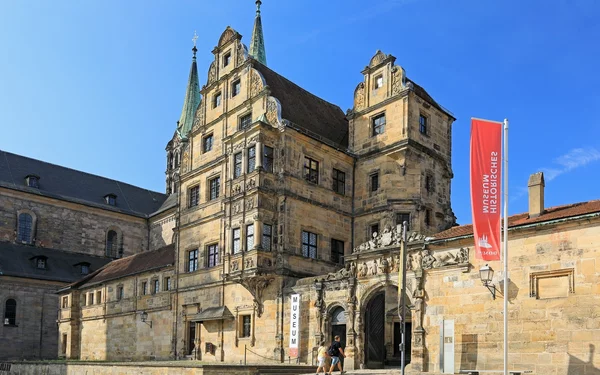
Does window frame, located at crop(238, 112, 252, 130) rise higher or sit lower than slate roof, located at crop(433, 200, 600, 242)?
higher

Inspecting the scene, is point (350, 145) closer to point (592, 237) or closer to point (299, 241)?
point (299, 241)

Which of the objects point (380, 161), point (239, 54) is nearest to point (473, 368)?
point (380, 161)

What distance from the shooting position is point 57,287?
58625 mm

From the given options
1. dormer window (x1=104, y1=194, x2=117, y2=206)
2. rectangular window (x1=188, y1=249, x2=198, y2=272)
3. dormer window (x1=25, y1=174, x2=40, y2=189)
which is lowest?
rectangular window (x1=188, y1=249, x2=198, y2=272)

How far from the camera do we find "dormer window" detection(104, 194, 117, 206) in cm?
6844

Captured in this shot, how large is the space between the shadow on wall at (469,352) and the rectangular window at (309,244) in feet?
41.7

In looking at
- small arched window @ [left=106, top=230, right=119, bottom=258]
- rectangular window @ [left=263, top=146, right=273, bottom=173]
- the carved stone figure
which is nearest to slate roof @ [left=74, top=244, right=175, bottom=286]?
rectangular window @ [left=263, top=146, right=273, bottom=173]

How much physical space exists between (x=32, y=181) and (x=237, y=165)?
34924 mm

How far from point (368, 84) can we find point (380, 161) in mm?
4817

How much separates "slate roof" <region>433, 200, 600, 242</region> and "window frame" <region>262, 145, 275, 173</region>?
1163 cm

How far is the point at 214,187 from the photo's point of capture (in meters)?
38.5

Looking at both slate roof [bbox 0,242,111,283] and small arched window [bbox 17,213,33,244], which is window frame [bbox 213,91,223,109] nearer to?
slate roof [bbox 0,242,111,283]

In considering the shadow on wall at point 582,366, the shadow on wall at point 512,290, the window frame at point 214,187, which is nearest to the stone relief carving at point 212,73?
the window frame at point 214,187

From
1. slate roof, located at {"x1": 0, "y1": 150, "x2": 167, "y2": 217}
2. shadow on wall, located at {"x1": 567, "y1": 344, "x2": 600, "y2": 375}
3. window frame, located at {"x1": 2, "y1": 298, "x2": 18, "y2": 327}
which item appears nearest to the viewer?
shadow on wall, located at {"x1": 567, "y1": 344, "x2": 600, "y2": 375}
